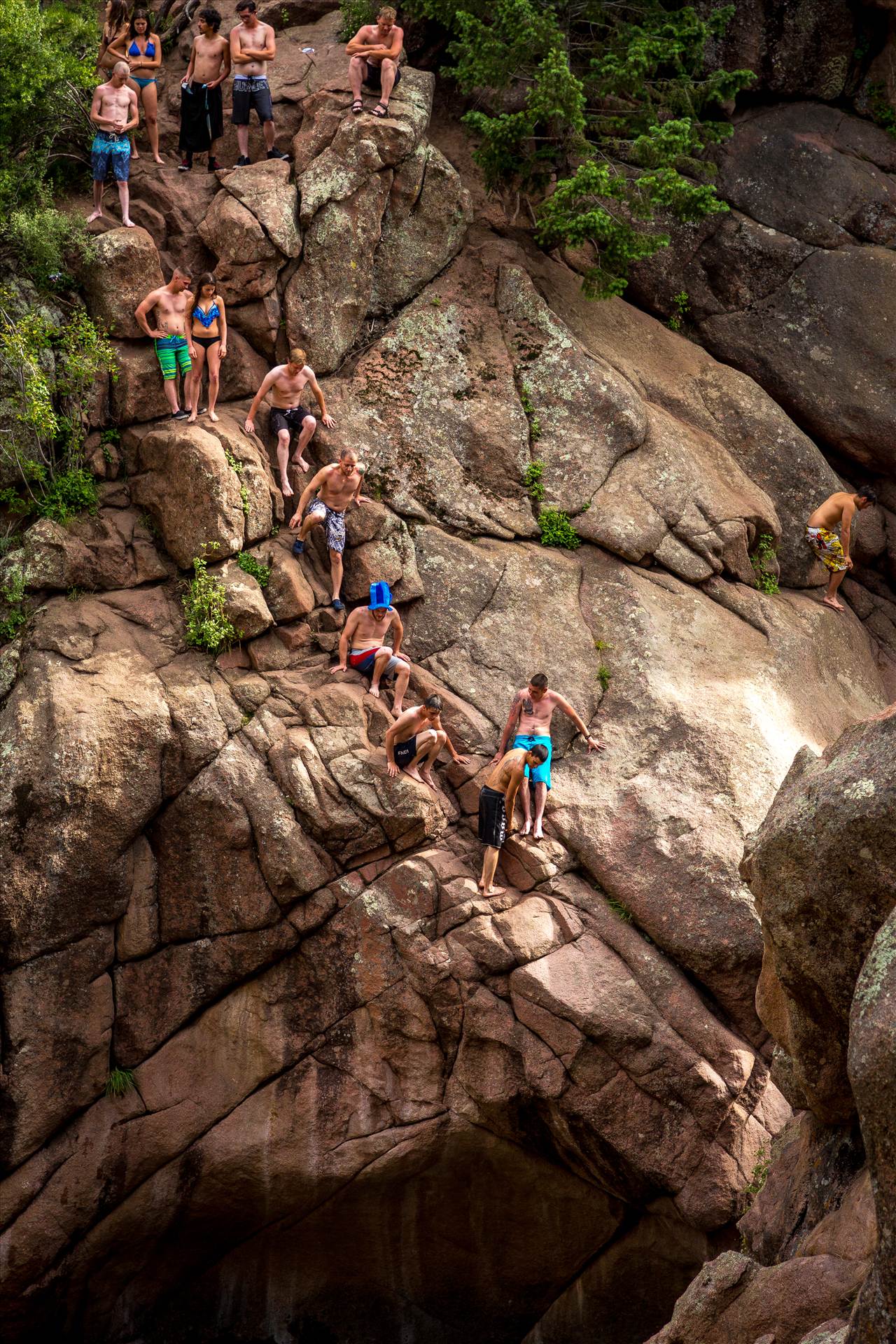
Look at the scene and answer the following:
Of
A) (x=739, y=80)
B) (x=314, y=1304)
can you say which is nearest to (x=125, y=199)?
(x=739, y=80)

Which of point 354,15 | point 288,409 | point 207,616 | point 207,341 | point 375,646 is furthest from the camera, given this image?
point 354,15

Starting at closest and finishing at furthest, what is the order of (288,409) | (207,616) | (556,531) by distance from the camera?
(207,616), (288,409), (556,531)

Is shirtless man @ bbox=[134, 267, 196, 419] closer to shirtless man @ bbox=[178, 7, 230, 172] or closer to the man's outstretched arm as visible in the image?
shirtless man @ bbox=[178, 7, 230, 172]

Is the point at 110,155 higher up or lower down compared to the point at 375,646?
higher up

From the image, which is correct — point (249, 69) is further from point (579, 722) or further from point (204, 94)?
point (579, 722)

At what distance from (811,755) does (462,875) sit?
4378 millimetres

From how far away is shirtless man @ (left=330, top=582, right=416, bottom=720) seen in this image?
49.7 feet

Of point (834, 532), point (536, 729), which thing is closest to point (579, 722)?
point (536, 729)

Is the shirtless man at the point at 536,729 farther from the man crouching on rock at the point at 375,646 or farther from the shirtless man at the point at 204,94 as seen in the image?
the shirtless man at the point at 204,94

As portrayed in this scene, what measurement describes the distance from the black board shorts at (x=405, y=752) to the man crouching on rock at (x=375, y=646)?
528 millimetres

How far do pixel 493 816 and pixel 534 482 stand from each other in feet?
16.7

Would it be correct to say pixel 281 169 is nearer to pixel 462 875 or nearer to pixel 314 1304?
pixel 462 875

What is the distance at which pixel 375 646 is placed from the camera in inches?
603

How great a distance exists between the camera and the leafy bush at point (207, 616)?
15.0 m
